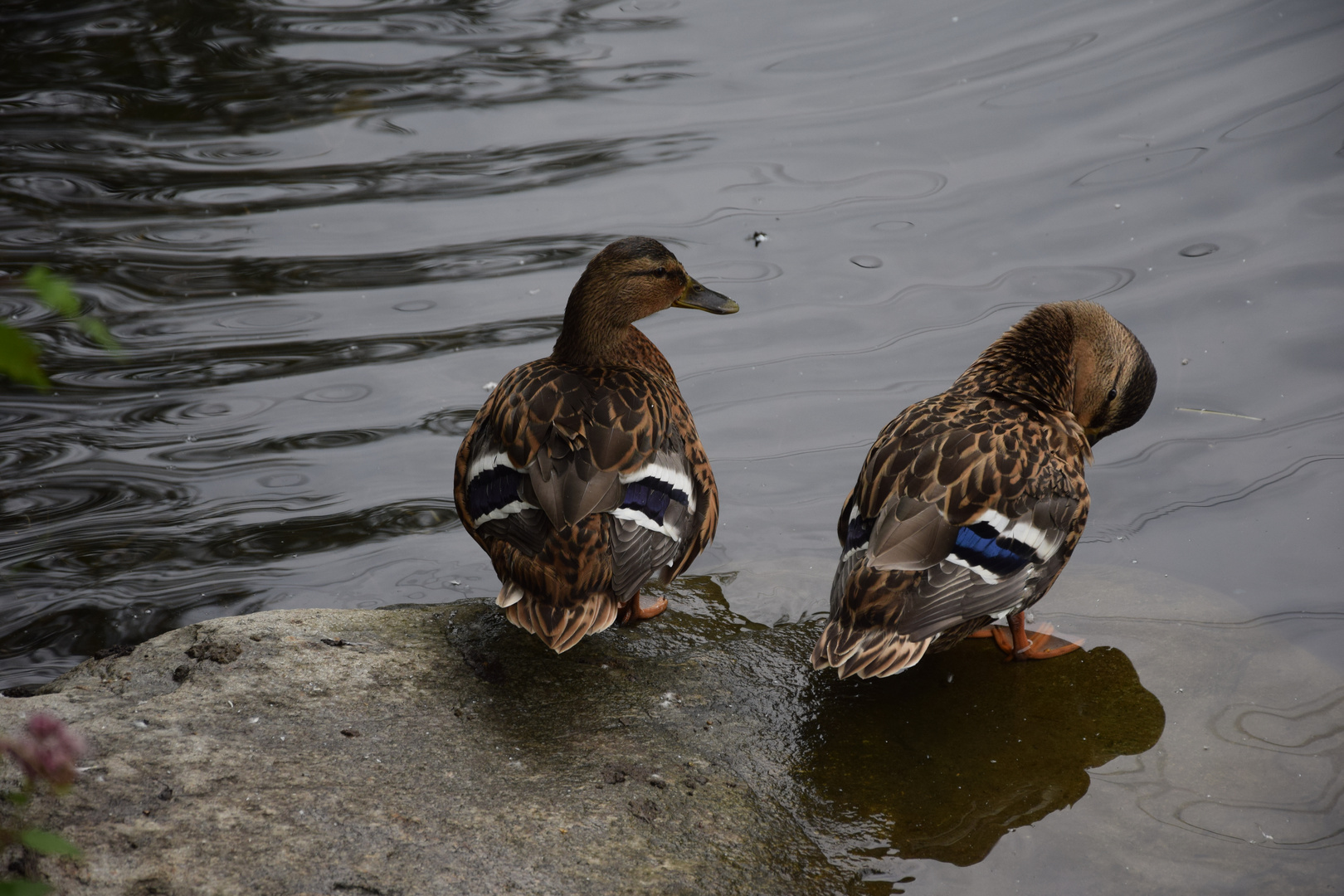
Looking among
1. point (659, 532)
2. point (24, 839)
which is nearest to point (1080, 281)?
point (659, 532)

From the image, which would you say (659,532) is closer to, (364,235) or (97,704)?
(97,704)

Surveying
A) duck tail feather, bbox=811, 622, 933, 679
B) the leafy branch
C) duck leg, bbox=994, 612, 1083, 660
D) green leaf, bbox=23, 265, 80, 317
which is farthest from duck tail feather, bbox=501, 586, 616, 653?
green leaf, bbox=23, 265, 80, 317

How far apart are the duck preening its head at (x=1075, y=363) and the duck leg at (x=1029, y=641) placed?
895 mm

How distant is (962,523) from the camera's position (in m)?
3.72

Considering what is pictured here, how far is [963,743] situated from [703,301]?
225cm

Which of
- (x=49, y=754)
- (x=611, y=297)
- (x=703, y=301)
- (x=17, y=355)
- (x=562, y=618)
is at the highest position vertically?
(x=17, y=355)

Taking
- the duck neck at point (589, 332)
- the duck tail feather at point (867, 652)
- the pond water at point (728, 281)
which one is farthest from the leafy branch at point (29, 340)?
the duck neck at point (589, 332)

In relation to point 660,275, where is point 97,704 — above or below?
below

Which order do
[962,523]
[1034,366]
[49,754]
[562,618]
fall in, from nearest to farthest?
1. [49,754]
2. [562,618]
3. [962,523]
4. [1034,366]

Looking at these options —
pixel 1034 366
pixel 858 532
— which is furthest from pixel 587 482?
pixel 1034 366

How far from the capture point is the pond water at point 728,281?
184 inches

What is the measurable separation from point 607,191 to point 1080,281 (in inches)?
125

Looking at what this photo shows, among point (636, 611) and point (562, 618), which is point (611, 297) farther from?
point (562, 618)

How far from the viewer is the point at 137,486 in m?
5.64
